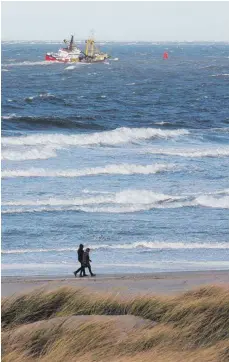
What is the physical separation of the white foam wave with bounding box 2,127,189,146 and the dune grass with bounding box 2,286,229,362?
28376mm

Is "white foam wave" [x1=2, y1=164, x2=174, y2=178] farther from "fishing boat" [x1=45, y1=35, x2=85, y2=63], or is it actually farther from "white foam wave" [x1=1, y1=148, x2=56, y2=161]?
"fishing boat" [x1=45, y1=35, x2=85, y2=63]

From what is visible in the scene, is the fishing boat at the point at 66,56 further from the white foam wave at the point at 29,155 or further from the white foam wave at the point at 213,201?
the white foam wave at the point at 213,201

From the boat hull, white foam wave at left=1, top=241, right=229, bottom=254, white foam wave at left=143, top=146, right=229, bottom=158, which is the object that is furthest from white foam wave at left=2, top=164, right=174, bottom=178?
the boat hull

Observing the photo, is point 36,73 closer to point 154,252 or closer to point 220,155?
point 220,155

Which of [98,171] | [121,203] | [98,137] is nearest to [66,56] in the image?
[98,137]

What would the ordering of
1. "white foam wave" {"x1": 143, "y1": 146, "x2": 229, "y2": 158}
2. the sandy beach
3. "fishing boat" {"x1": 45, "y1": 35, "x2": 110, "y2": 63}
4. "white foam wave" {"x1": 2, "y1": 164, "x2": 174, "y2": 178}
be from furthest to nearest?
"fishing boat" {"x1": 45, "y1": 35, "x2": 110, "y2": 63}
"white foam wave" {"x1": 143, "y1": 146, "x2": 229, "y2": 158}
"white foam wave" {"x1": 2, "y1": 164, "x2": 174, "y2": 178}
the sandy beach

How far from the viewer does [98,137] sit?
137ft

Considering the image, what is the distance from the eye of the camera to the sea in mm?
18641

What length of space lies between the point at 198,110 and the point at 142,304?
50385 mm

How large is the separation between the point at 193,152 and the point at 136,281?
68.3 ft

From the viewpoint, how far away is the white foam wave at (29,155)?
110ft

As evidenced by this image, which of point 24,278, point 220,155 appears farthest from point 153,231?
point 220,155

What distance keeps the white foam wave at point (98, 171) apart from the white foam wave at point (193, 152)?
351cm

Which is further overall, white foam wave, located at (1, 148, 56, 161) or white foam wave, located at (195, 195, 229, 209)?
white foam wave, located at (1, 148, 56, 161)
